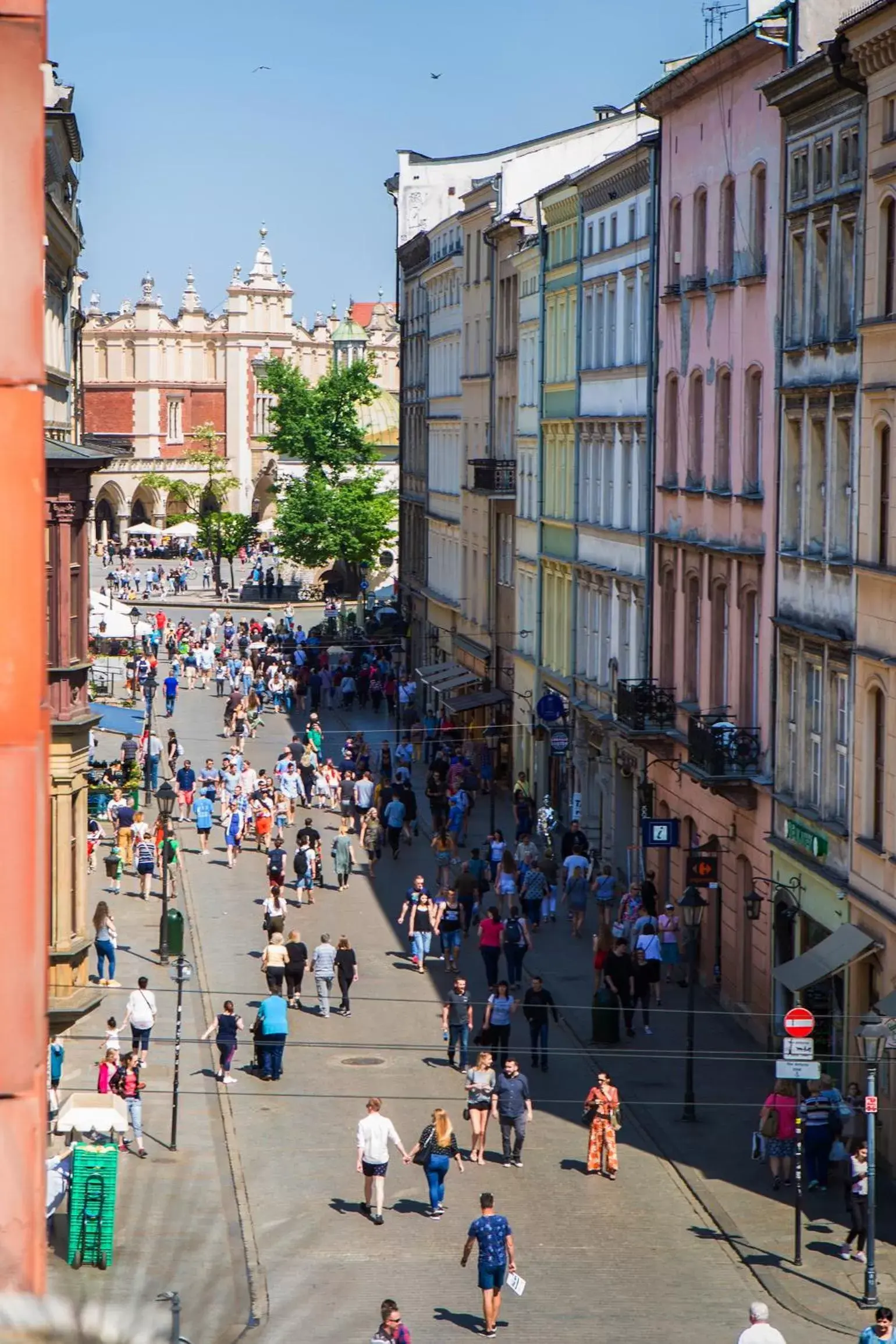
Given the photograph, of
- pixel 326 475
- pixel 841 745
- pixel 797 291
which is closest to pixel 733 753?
pixel 841 745

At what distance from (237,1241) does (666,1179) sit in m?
5.02

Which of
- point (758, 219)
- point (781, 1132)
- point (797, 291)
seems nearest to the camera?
point (781, 1132)

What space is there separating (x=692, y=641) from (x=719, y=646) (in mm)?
2135

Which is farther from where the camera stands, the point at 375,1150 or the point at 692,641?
the point at 692,641

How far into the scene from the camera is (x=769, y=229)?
30875 millimetres

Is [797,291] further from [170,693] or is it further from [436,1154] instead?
[170,693]

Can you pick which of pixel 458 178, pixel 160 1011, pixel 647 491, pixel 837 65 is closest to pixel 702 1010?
pixel 160 1011

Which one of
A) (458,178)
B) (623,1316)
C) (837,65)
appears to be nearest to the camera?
(623,1316)

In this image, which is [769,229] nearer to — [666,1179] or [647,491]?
[647,491]

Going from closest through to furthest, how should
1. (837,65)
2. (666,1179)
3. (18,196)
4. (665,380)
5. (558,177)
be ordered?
(18,196) → (666,1179) → (837,65) → (665,380) → (558,177)

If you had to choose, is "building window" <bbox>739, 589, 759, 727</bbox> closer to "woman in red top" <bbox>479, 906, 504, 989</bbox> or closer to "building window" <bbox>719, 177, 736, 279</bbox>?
"woman in red top" <bbox>479, 906, 504, 989</bbox>

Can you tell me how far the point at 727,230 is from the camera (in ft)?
111

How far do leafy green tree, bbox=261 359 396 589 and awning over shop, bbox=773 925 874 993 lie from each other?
7194 cm

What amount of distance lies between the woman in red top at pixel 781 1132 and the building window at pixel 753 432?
33.7ft
